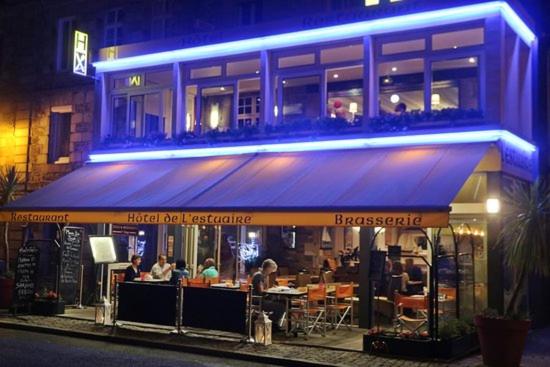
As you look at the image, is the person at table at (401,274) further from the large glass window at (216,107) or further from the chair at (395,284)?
the large glass window at (216,107)

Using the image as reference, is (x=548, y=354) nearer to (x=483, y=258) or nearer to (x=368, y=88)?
(x=483, y=258)

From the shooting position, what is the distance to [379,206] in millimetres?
11312

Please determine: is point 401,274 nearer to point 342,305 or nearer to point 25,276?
point 342,305

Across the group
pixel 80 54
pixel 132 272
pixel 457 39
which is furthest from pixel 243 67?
pixel 132 272

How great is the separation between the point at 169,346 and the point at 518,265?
623 centimetres

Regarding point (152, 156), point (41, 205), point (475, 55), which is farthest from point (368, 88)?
point (41, 205)

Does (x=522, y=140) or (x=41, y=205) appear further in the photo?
(x=41, y=205)

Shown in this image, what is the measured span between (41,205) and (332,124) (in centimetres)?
709

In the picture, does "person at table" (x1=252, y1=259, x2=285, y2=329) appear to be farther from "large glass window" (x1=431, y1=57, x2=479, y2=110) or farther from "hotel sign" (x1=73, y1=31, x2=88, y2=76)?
"hotel sign" (x1=73, y1=31, x2=88, y2=76)

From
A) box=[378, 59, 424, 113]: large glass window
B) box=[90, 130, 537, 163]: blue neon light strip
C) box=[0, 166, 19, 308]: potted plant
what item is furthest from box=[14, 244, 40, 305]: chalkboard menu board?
box=[378, 59, 424, 113]: large glass window

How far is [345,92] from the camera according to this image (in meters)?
16.0

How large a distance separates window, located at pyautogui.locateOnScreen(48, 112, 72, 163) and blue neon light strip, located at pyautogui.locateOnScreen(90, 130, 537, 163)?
7.96ft

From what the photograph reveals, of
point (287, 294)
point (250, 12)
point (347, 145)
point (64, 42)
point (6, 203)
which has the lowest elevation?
point (287, 294)

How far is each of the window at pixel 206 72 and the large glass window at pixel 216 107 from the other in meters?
0.37
